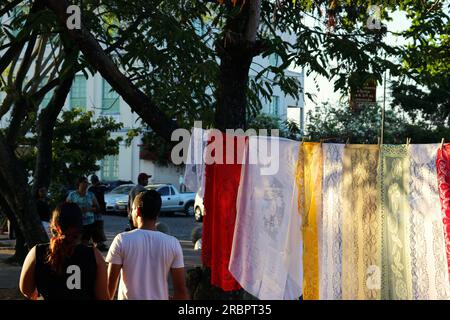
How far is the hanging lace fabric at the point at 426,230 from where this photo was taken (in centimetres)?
648

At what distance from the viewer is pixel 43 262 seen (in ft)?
17.9

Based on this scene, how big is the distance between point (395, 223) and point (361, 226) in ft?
1.12

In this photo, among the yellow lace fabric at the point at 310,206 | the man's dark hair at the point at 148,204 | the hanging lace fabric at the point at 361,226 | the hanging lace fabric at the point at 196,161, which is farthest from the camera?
the hanging lace fabric at the point at 196,161

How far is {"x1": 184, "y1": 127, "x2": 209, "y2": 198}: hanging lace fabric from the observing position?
8.27 metres

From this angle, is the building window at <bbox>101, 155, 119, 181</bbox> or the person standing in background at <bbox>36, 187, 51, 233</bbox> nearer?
the person standing in background at <bbox>36, 187, 51, 233</bbox>

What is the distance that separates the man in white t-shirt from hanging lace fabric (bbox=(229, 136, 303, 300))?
176cm

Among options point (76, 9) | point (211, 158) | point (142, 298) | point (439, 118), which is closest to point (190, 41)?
point (76, 9)

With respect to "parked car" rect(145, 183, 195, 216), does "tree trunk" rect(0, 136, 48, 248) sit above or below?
above

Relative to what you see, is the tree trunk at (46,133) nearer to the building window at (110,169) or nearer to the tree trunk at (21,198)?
the tree trunk at (21,198)

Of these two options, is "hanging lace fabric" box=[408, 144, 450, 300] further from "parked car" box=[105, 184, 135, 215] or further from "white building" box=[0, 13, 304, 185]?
"white building" box=[0, 13, 304, 185]

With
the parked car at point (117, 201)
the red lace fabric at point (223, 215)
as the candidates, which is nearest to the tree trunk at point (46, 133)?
the red lace fabric at point (223, 215)

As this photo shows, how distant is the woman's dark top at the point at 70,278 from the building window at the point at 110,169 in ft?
125

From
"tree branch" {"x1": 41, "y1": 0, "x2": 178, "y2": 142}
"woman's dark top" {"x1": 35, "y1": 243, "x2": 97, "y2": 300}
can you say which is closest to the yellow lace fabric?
"woman's dark top" {"x1": 35, "y1": 243, "x2": 97, "y2": 300}
